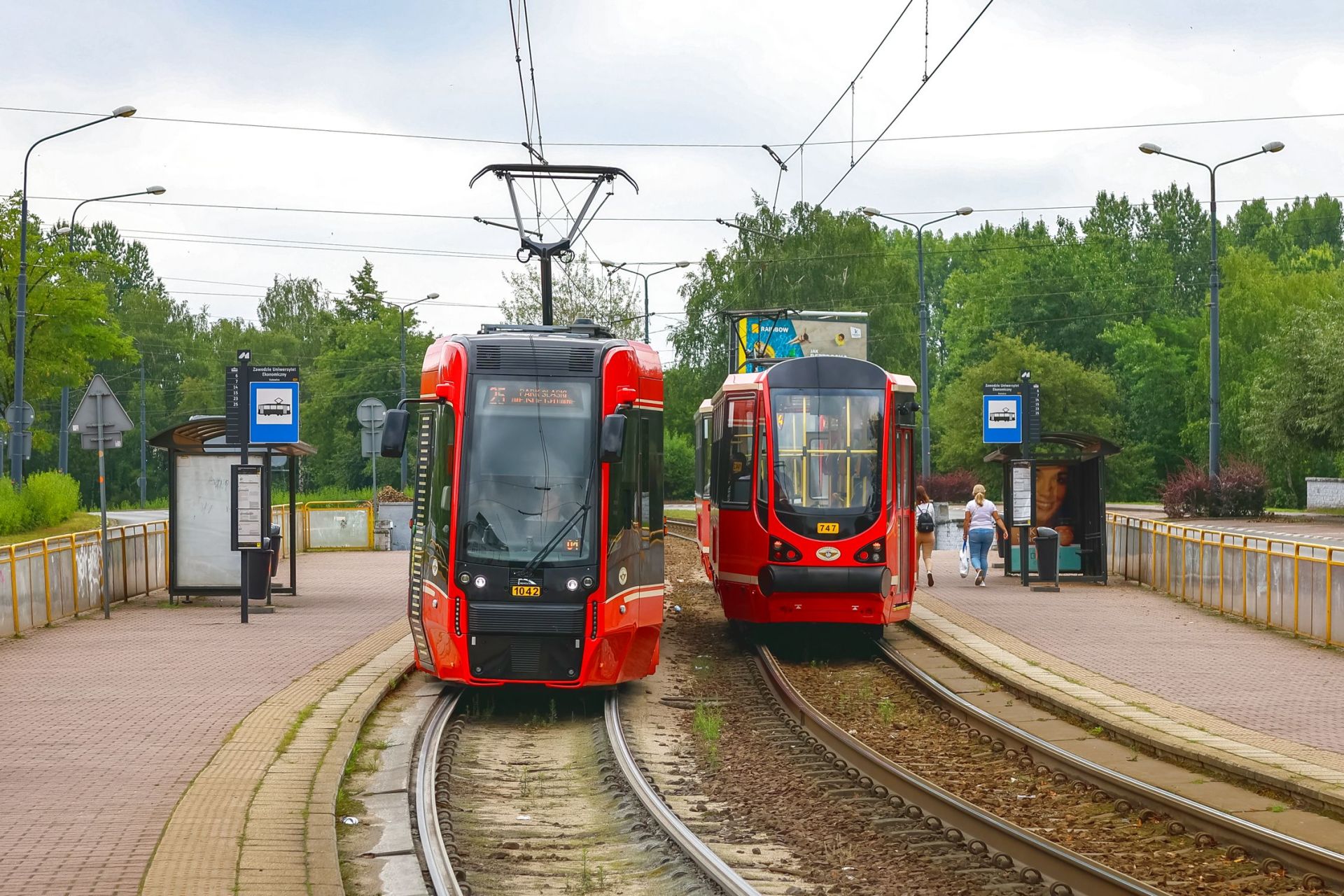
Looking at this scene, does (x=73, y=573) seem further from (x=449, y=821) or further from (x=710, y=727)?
(x=449, y=821)

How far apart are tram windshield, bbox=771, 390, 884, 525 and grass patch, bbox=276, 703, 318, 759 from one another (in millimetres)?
6196

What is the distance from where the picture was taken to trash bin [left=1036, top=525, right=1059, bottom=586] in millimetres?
23844

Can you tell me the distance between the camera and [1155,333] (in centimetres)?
8031

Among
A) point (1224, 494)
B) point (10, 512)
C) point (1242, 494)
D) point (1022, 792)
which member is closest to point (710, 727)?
point (1022, 792)

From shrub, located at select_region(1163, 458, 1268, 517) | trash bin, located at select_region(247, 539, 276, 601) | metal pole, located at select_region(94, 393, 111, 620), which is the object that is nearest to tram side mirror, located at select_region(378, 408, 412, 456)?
metal pole, located at select_region(94, 393, 111, 620)

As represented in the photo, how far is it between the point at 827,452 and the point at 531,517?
4.96 m

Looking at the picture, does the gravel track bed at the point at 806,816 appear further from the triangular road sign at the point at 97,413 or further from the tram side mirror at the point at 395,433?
the triangular road sign at the point at 97,413

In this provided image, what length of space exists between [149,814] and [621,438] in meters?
5.47

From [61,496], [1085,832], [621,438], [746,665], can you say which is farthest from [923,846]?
[61,496]

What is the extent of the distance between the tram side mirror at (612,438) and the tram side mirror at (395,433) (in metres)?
1.72

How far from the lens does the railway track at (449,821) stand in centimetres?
743

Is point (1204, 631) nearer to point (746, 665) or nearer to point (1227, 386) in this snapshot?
point (746, 665)

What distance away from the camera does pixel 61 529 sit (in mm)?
35844

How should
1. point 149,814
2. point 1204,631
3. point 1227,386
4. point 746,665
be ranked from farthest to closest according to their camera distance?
1. point 1227,386
2. point 1204,631
3. point 746,665
4. point 149,814
